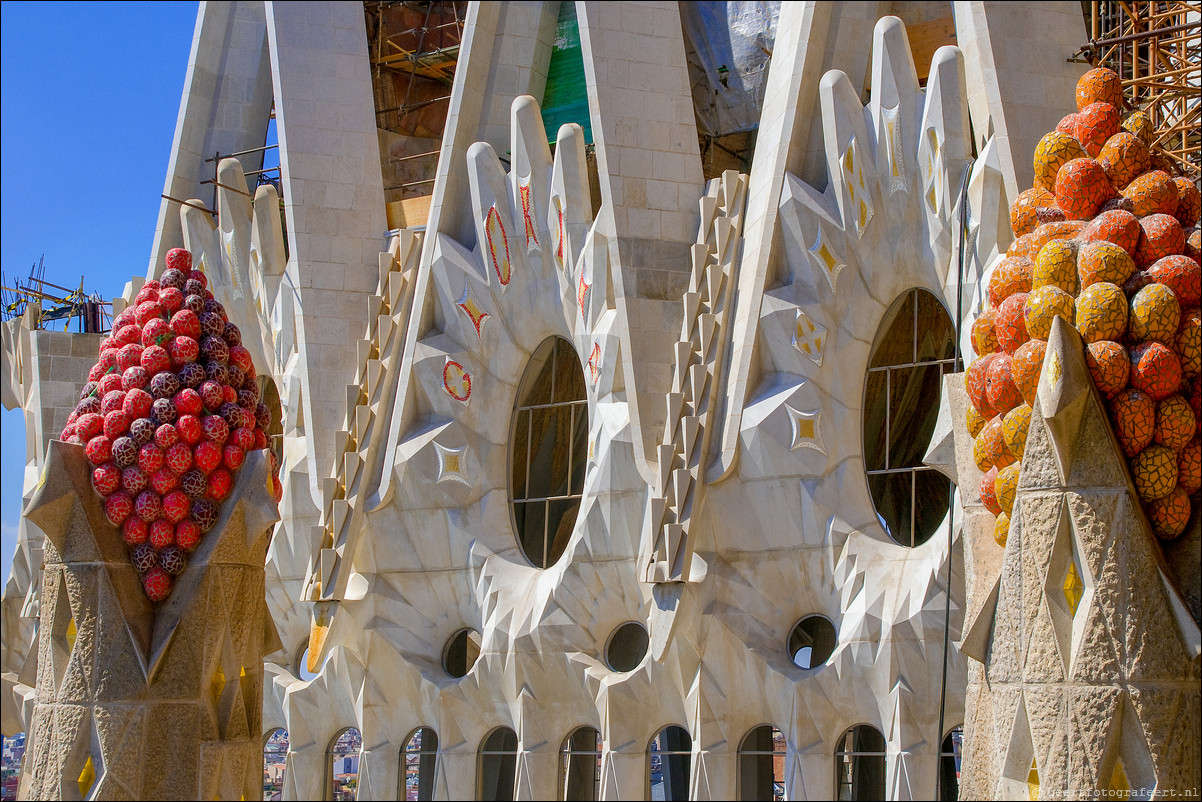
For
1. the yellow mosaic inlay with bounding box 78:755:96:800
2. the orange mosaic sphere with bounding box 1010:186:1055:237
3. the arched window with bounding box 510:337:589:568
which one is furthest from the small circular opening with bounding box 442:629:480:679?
the orange mosaic sphere with bounding box 1010:186:1055:237

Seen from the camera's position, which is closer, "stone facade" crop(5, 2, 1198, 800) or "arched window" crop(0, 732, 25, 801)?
"stone facade" crop(5, 2, 1198, 800)

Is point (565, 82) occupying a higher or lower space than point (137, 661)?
higher

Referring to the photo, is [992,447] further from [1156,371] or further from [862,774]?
[862,774]

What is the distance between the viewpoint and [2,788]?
2661cm

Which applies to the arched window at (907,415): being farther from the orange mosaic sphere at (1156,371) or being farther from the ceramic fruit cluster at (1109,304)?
the orange mosaic sphere at (1156,371)

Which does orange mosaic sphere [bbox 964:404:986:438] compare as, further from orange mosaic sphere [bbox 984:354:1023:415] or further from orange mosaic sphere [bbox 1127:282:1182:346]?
orange mosaic sphere [bbox 1127:282:1182:346]

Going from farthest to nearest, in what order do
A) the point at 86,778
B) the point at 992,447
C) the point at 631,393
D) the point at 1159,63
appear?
the point at 1159,63 < the point at 631,393 < the point at 86,778 < the point at 992,447

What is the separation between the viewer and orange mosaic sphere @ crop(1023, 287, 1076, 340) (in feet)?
26.3

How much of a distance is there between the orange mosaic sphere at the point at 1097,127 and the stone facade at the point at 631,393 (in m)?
3.99

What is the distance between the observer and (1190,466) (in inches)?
307

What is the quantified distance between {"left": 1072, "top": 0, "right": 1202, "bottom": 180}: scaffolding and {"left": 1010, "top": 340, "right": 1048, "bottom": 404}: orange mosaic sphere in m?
5.63

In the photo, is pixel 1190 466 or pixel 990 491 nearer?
pixel 1190 466

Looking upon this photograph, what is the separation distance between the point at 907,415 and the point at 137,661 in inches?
360

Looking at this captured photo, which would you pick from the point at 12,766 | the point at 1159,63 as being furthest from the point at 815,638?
the point at 12,766
